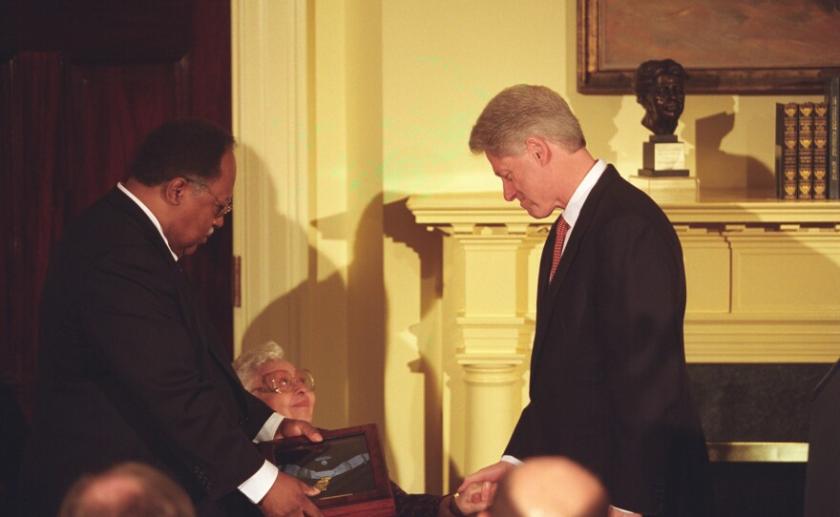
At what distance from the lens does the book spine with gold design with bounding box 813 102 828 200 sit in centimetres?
398

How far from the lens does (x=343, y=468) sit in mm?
3010

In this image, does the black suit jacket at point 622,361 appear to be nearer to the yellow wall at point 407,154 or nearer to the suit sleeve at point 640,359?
the suit sleeve at point 640,359

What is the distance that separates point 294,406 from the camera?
350 centimetres

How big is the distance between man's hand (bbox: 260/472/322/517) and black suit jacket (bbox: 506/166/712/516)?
1.64ft

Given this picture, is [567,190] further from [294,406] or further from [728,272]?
[728,272]

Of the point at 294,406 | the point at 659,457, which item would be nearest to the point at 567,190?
the point at 659,457

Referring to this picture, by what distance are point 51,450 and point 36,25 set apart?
6.51 feet

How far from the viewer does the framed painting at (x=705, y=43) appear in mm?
4195

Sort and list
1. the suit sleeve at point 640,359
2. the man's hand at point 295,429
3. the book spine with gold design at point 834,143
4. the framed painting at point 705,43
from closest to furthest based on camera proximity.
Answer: the suit sleeve at point 640,359, the man's hand at point 295,429, the book spine with gold design at point 834,143, the framed painting at point 705,43

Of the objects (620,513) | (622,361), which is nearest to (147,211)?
(622,361)

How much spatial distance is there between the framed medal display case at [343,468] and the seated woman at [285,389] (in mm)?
342

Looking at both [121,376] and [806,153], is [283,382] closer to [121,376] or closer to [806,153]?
[121,376]

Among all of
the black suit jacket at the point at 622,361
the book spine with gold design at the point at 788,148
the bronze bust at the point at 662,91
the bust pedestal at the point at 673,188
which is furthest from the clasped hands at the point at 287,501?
the book spine with gold design at the point at 788,148

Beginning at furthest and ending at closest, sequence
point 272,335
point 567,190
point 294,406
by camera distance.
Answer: point 272,335 < point 294,406 < point 567,190
